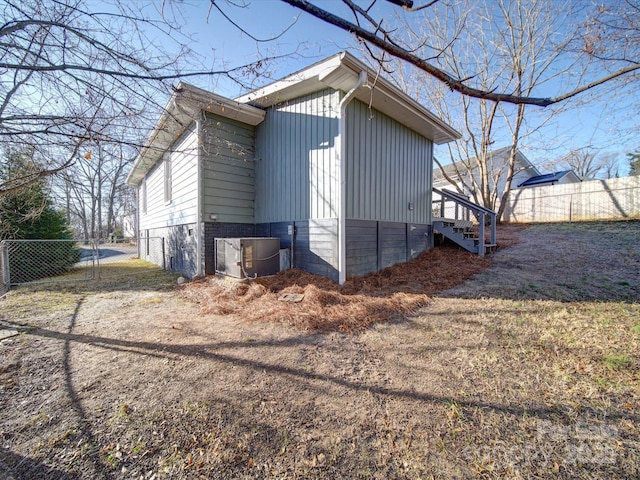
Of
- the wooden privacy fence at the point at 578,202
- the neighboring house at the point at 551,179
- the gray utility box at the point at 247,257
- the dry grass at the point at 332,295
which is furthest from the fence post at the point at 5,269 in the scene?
the neighboring house at the point at 551,179

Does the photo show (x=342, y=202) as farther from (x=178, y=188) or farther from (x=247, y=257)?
(x=178, y=188)

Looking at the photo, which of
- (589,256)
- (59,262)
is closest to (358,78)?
(589,256)

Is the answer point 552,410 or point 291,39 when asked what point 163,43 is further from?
point 552,410

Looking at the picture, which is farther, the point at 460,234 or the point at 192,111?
the point at 460,234

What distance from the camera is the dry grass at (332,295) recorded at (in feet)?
12.5

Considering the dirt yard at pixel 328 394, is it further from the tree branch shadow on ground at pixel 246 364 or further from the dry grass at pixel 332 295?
the dry grass at pixel 332 295

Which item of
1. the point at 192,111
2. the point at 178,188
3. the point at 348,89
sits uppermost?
the point at 348,89

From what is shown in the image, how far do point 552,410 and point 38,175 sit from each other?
5.82 m

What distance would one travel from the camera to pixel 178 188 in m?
7.59

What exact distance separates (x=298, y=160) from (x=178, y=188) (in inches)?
157

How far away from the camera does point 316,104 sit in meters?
5.57

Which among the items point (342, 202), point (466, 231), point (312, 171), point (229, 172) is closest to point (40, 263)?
point (229, 172)

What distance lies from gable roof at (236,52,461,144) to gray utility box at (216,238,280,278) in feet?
9.03

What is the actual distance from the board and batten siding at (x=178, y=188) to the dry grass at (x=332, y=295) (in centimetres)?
224
